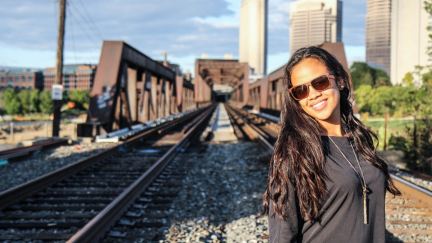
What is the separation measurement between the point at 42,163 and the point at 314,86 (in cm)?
973

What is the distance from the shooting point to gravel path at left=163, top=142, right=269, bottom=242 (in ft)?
17.5

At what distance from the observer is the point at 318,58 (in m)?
2.04

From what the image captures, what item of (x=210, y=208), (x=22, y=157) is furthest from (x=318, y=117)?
(x=22, y=157)

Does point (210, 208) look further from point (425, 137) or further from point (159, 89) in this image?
point (159, 89)

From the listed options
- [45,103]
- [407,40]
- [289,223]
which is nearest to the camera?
[289,223]

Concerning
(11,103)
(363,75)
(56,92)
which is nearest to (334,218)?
(56,92)

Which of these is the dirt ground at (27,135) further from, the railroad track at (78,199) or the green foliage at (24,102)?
the green foliage at (24,102)

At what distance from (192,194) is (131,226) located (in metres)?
1.97

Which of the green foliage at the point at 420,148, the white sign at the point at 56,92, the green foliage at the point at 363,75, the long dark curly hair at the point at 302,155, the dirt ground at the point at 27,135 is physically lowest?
the dirt ground at the point at 27,135

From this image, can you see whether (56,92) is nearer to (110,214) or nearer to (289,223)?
(110,214)

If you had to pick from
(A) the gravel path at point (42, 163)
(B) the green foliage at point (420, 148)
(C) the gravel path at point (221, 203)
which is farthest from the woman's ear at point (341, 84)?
(B) the green foliage at point (420, 148)

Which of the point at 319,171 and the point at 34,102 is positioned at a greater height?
the point at 34,102

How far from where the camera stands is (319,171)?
5.87 ft

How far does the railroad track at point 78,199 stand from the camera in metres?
5.26
